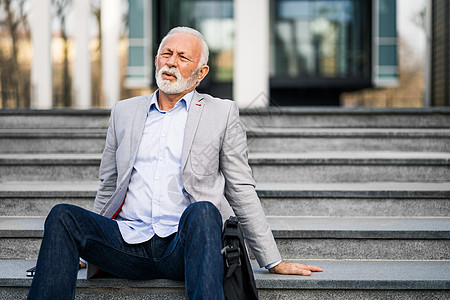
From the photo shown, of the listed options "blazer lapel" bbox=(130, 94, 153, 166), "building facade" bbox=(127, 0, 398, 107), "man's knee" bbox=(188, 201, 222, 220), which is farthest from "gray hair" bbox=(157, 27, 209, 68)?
"building facade" bbox=(127, 0, 398, 107)

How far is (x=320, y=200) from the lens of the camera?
302cm

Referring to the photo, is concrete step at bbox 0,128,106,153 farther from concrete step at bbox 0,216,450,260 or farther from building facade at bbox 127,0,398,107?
building facade at bbox 127,0,398,107

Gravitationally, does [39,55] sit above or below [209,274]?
above

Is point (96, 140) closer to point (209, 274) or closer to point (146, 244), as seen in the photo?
point (146, 244)

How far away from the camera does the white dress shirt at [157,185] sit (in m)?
2.13

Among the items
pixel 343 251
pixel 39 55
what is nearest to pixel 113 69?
pixel 39 55

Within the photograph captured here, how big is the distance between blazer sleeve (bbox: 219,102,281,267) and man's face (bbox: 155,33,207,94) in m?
0.26

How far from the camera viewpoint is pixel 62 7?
8.40 metres

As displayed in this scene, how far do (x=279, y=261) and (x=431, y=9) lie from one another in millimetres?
6780

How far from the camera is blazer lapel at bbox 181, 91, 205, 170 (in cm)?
217

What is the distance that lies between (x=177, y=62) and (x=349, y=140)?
204 cm

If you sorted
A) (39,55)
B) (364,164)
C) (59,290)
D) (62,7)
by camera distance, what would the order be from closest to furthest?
(59,290) → (364,164) → (39,55) → (62,7)

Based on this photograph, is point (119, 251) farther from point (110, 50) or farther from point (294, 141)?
point (110, 50)

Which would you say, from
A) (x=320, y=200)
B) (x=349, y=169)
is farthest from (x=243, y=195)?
(x=349, y=169)
